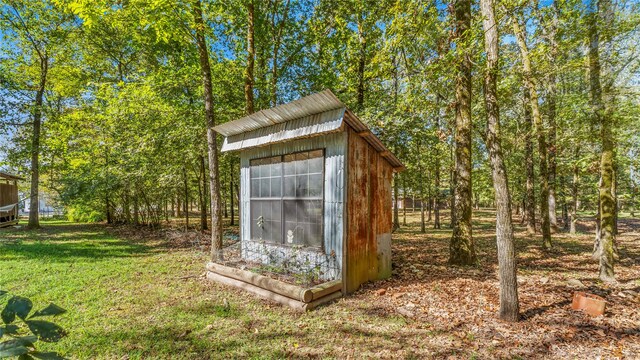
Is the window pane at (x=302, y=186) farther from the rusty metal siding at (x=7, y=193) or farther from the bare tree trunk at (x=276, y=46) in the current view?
the rusty metal siding at (x=7, y=193)

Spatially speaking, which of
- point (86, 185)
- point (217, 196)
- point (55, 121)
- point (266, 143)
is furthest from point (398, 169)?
point (55, 121)

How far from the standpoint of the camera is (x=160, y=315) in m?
4.77

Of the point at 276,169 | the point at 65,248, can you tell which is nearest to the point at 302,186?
the point at 276,169

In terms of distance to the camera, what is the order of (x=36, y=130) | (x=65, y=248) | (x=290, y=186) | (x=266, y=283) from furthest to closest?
1. (x=36, y=130)
2. (x=65, y=248)
3. (x=290, y=186)
4. (x=266, y=283)

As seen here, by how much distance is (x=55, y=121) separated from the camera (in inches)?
602

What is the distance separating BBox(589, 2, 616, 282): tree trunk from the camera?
6090 mm

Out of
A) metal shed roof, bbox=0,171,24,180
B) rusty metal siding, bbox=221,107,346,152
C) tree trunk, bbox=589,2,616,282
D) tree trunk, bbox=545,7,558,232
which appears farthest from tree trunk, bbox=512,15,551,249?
metal shed roof, bbox=0,171,24,180

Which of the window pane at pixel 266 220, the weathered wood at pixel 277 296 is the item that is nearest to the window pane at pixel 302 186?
the window pane at pixel 266 220

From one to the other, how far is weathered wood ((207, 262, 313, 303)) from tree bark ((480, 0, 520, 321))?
297 centimetres

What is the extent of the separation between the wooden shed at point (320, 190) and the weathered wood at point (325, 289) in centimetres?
8

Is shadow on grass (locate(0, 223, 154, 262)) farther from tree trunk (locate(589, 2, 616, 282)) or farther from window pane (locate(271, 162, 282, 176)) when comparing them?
tree trunk (locate(589, 2, 616, 282))

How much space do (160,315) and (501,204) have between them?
18.3 feet

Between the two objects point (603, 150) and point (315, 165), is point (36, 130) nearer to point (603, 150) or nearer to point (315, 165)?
point (315, 165)

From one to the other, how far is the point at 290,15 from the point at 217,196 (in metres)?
8.07
